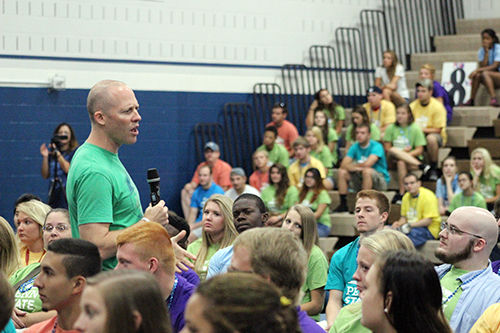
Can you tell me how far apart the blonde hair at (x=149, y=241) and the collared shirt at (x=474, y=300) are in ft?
4.89

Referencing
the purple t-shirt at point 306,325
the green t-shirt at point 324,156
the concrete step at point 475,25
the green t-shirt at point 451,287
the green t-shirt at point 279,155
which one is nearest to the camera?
the purple t-shirt at point 306,325

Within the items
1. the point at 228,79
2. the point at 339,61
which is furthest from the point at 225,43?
the point at 339,61

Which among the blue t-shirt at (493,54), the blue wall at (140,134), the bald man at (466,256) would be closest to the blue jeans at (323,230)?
the blue wall at (140,134)

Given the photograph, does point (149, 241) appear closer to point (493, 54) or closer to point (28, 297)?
point (28, 297)

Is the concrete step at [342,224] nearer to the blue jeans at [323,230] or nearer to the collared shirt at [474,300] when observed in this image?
the blue jeans at [323,230]

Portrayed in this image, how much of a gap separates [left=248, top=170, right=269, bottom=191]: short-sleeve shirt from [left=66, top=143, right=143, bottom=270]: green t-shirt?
738 cm

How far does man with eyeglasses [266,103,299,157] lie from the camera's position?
11.9 meters

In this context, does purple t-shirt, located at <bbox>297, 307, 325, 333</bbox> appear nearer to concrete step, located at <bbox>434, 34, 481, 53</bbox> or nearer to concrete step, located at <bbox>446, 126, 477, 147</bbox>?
concrete step, located at <bbox>446, 126, 477, 147</bbox>

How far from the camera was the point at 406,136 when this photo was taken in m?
11.3

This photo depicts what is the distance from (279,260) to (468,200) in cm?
720

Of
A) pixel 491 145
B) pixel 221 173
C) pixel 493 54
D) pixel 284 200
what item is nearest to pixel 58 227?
pixel 284 200

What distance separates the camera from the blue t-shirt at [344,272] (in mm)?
5266

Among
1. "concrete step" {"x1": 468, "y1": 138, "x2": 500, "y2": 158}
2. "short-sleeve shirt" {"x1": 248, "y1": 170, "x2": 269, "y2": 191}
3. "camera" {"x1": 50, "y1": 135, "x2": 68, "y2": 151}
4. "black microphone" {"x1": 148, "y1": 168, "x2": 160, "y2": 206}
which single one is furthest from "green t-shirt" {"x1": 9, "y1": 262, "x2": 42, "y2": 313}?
"concrete step" {"x1": 468, "y1": 138, "x2": 500, "y2": 158}

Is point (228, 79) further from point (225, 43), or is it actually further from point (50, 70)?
point (50, 70)
